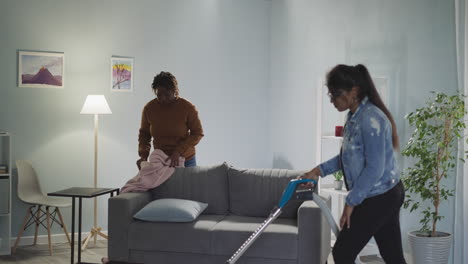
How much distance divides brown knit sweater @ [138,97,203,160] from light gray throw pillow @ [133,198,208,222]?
0.59m

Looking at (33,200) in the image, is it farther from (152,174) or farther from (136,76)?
(136,76)

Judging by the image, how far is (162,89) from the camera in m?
4.44

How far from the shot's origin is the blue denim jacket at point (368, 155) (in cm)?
240

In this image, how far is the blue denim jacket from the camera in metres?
2.40

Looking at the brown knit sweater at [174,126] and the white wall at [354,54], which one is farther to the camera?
the brown knit sweater at [174,126]

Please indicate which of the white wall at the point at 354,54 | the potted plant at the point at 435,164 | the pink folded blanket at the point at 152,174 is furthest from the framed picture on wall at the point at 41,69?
the potted plant at the point at 435,164

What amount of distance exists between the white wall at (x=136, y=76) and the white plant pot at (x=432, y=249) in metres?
2.80

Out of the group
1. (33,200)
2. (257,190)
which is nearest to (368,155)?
(257,190)

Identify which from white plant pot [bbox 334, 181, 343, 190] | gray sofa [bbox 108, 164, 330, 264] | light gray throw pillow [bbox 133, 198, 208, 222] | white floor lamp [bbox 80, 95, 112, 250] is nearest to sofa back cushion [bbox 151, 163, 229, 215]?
gray sofa [bbox 108, 164, 330, 264]

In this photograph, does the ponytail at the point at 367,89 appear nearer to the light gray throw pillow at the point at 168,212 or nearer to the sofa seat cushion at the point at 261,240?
the sofa seat cushion at the point at 261,240

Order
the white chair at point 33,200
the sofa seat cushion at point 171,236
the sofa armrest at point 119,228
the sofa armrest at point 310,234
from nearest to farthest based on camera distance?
the sofa armrest at point 310,234 < the sofa seat cushion at point 171,236 < the sofa armrest at point 119,228 < the white chair at point 33,200

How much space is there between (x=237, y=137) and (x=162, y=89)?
6.99 ft

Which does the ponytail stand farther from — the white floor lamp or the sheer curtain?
the white floor lamp

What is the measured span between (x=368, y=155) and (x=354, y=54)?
119 inches
